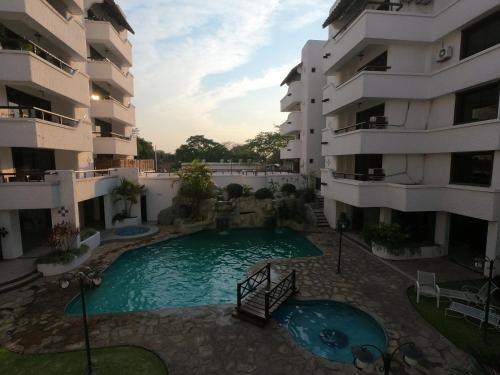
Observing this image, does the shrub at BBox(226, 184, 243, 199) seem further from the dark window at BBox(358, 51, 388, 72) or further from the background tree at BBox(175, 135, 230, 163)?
the background tree at BBox(175, 135, 230, 163)

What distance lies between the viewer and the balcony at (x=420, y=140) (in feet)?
44.2

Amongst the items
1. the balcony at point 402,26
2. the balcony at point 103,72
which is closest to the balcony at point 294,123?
the balcony at point 402,26

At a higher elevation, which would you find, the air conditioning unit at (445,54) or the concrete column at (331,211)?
the air conditioning unit at (445,54)

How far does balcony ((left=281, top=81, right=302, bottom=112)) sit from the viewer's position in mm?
32719

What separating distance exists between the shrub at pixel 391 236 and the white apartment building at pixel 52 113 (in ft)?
61.8

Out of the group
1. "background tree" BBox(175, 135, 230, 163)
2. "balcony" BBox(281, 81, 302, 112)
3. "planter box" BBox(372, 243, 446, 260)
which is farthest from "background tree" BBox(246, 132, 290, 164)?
"planter box" BBox(372, 243, 446, 260)

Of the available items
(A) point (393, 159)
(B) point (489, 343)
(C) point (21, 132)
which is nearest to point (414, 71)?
(A) point (393, 159)

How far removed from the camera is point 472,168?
1480cm

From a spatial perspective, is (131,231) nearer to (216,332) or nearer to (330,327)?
(216,332)

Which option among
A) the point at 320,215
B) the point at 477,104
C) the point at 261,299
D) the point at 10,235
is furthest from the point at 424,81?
the point at 10,235

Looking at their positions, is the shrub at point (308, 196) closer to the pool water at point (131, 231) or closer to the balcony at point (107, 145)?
the pool water at point (131, 231)

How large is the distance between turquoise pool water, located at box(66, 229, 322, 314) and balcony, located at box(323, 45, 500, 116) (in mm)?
11093

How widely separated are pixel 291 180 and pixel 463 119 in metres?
18.1

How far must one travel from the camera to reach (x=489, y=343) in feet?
28.5
